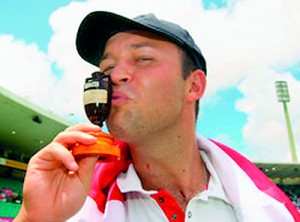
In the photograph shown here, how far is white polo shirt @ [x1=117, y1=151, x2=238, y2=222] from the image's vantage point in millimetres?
2045

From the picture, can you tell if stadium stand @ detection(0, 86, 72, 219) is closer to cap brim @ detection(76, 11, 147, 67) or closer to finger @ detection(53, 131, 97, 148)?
cap brim @ detection(76, 11, 147, 67)

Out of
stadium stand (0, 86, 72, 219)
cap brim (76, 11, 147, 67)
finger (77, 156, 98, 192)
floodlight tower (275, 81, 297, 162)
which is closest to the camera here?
finger (77, 156, 98, 192)

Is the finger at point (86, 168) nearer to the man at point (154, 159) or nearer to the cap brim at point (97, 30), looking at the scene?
the man at point (154, 159)

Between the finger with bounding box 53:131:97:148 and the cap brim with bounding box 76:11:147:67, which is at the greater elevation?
the cap brim with bounding box 76:11:147:67

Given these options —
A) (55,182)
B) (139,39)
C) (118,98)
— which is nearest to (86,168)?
(55,182)

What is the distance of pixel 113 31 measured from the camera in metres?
2.23

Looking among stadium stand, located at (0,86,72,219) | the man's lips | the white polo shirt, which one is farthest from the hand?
stadium stand, located at (0,86,72,219)

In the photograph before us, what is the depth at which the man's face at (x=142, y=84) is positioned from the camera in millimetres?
1915

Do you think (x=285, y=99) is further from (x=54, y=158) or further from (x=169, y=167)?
(x=54, y=158)

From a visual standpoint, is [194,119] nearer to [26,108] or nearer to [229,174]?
[229,174]

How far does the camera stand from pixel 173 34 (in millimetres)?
2158

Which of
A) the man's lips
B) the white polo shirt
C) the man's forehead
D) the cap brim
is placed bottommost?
the white polo shirt

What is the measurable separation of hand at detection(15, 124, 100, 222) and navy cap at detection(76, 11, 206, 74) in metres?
0.76

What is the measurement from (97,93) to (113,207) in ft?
2.27
